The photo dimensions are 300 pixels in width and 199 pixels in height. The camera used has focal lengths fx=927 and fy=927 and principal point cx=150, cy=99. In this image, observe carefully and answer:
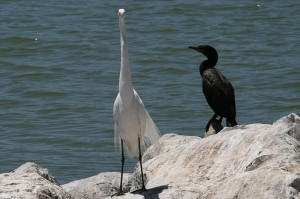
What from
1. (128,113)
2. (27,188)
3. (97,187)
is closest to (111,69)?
(97,187)

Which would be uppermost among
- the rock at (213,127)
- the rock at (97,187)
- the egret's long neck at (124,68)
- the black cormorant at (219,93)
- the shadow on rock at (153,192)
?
the egret's long neck at (124,68)

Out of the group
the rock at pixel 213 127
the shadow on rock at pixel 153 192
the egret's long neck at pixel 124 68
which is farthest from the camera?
the rock at pixel 213 127

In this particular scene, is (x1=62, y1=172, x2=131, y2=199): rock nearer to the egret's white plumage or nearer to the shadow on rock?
the egret's white plumage

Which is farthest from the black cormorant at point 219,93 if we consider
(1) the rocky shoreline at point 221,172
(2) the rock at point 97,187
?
(1) the rocky shoreline at point 221,172

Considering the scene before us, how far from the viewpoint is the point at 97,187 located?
985 centimetres

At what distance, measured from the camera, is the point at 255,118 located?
51.6 ft

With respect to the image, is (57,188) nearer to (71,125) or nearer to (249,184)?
(249,184)

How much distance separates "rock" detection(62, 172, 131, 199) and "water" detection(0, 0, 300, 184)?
2.90 metres

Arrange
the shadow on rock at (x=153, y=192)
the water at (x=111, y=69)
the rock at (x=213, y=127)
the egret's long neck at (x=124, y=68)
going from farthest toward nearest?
the water at (x=111, y=69) < the rock at (x=213, y=127) < the egret's long neck at (x=124, y=68) < the shadow on rock at (x=153, y=192)

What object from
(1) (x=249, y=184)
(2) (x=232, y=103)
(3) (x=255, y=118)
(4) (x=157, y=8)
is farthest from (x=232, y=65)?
(1) (x=249, y=184)

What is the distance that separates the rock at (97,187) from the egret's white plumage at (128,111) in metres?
0.92

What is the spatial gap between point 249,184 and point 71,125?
8.76m

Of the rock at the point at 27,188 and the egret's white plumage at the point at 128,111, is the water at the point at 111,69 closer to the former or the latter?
the egret's white plumage at the point at 128,111

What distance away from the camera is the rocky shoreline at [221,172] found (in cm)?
727
